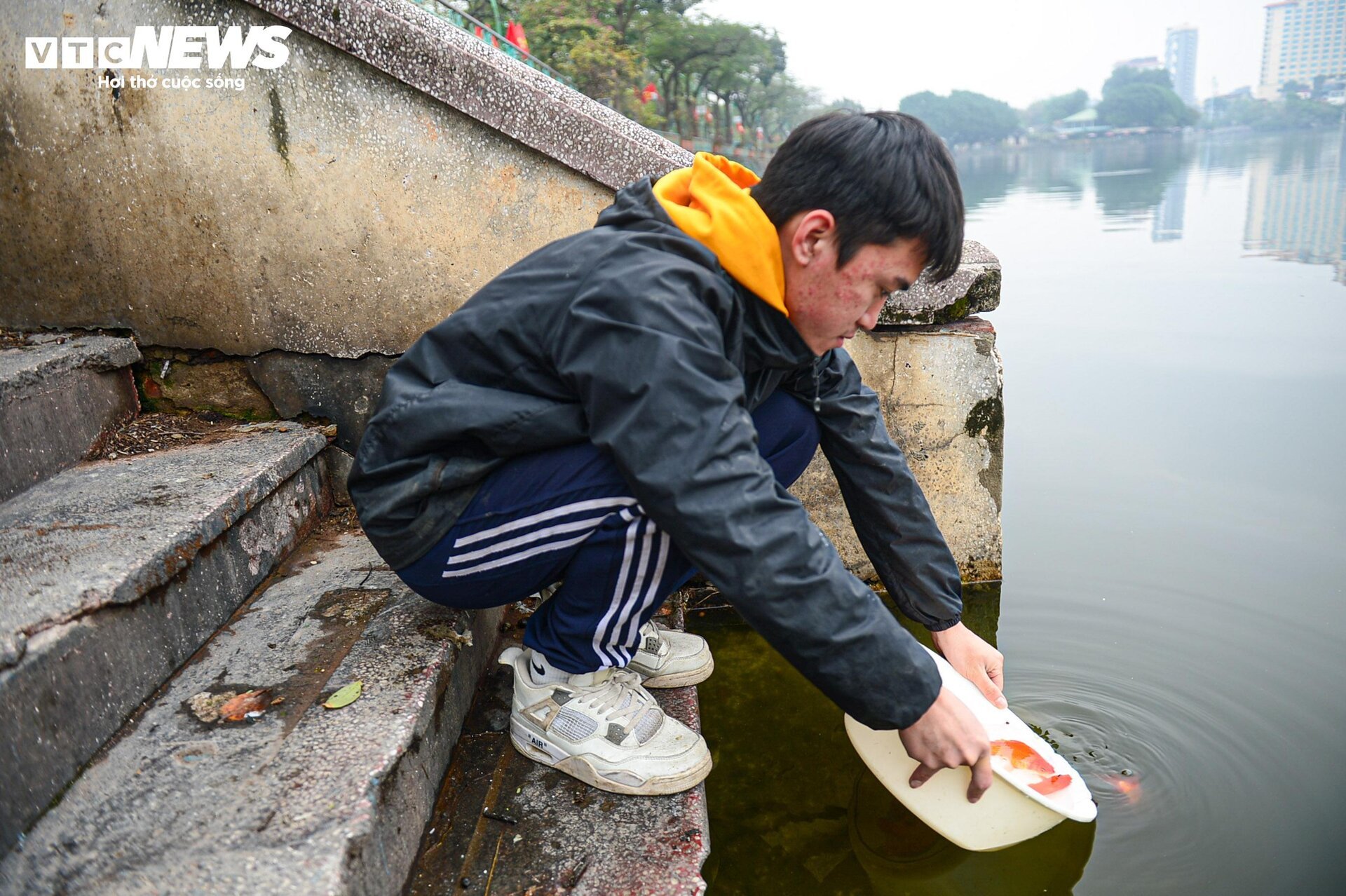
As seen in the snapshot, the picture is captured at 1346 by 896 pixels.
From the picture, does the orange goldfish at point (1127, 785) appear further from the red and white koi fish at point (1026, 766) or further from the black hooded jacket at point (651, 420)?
the black hooded jacket at point (651, 420)

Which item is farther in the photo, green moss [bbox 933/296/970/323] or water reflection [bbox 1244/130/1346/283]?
water reflection [bbox 1244/130/1346/283]

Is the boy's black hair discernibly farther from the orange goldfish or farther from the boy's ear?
A: the orange goldfish

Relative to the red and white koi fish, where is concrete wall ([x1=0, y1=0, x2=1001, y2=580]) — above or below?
above

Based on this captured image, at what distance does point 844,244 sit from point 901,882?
3.64 feet

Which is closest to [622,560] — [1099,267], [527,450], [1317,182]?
[527,450]

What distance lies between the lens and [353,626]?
64.7 inches

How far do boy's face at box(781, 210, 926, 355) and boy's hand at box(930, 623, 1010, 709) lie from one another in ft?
2.27

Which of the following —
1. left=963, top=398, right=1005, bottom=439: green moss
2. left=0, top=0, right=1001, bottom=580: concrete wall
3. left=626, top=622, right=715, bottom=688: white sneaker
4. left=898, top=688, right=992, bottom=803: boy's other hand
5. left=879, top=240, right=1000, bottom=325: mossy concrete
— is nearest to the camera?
left=898, top=688, right=992, bottom=803: boy's other hand

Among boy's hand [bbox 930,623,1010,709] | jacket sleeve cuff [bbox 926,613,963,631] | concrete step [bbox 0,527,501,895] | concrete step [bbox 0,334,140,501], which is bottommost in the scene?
boy's hand [bbox 930,623,1010,709]

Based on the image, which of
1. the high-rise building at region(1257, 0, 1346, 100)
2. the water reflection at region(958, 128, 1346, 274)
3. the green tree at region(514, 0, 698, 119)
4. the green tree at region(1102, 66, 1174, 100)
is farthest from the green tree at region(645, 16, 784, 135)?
the green tree at region(1102, 66, 1174, 100)

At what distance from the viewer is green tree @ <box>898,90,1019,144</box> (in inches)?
3091

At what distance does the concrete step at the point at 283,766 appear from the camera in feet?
3.51

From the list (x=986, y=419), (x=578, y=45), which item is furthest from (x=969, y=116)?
(x=986, y=419)

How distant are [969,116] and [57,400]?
8820 centimetres
